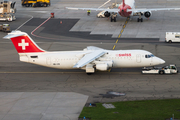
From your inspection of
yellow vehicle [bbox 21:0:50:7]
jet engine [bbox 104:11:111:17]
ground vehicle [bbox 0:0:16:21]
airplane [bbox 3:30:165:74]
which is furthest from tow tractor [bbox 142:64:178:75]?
yellow vehicle [bbox 21:0:50:7]

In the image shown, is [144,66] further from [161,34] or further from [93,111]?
[161,34]

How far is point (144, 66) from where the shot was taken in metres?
49.5

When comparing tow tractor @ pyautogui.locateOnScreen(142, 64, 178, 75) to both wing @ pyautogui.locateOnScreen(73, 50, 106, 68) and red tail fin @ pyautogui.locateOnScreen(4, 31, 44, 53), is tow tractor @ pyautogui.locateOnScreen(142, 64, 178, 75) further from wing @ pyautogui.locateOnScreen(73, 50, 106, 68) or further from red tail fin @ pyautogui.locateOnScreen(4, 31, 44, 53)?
red tail fin @ pyautogui.locateOnScreen(4, 31, 44, 53)

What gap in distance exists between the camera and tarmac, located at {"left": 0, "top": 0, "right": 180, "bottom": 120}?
3850 centimetres

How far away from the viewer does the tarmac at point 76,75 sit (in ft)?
126

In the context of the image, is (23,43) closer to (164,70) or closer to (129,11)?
(164,70)

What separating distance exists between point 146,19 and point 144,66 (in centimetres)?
3933

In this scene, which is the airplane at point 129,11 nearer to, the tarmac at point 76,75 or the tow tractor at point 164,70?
the tarmac at point 76,75

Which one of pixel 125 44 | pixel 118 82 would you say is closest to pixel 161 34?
pixel 125 44

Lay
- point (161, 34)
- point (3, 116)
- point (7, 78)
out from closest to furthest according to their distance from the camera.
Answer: point (3, 116), point (7, 78), point (161, 34)

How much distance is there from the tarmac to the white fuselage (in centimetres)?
168

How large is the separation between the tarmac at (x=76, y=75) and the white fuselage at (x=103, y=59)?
66.2 inches

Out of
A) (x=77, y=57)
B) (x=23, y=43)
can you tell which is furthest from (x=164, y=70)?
(x=23, y=43)

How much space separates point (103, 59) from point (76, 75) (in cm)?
488
